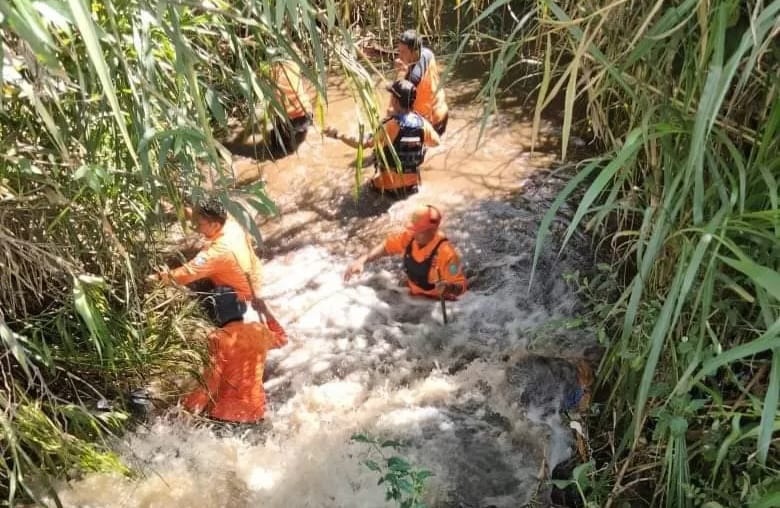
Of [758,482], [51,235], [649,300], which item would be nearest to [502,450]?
[649,300]

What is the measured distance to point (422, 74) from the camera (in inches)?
208

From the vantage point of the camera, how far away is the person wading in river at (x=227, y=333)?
11.4 feet

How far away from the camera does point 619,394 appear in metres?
2.53

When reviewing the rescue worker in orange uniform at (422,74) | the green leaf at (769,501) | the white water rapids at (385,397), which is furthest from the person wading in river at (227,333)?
the green leaf at (769,501)

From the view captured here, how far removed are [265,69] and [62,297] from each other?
4.00 ft

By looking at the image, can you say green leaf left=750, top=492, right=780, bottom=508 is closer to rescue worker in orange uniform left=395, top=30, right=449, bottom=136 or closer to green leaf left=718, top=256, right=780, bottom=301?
green leaf left=718, top=256, right=780, bottom=301

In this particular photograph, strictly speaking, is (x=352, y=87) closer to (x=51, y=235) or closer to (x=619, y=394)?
(x=51, y=235)

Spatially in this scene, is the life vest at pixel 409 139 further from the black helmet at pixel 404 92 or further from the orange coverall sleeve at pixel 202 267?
the orange coverall sleeve at pixel 202 267

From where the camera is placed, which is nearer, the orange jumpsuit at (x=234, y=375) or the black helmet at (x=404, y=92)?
the orange jumpsuit at (x=234, y=375)

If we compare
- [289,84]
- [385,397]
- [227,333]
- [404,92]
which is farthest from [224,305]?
[404,92]

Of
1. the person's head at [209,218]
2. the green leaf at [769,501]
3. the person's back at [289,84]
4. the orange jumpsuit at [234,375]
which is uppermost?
Answer: the person's back at [289,84]

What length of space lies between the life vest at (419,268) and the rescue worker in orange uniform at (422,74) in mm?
1363

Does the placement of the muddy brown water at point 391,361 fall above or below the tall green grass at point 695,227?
below

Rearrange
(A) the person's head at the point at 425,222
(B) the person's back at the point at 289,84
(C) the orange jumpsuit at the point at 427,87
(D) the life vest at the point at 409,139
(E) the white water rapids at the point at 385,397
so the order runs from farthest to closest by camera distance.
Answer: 1. (C) the orange jumpsuit at the point at 427,87
2. (D) the life vest at the point at 409,139
3. (A) the person's head at the point at 425,222
4. (E) the white water rapids at the point at 385,397
5. (B) the person's back at the point at 289,84
